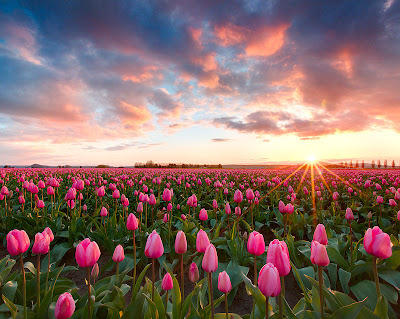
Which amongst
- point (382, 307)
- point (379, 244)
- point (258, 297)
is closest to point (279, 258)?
point (258, 297)

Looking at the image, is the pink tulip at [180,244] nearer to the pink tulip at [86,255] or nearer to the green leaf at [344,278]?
the pink tulip at [86,255]

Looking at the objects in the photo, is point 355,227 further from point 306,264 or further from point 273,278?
point 273,278

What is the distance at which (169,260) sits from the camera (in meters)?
4.22

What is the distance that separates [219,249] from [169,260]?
3.04 feet

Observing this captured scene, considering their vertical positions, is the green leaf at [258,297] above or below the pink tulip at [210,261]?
below

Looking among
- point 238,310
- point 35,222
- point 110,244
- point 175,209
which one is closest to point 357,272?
point 238,310

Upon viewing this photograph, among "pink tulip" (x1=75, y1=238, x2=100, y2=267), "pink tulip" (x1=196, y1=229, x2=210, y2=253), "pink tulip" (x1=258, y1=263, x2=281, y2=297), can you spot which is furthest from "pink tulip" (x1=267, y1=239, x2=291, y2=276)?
"pink tulip" (x1=75, y1=238, x2=100, y2=267)

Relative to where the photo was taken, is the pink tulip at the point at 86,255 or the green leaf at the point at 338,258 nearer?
the pink tulip at the point at 86,255

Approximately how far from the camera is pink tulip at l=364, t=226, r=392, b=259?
1694mm

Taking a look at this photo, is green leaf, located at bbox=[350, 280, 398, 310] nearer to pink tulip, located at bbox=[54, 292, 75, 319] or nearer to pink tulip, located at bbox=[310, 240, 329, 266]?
pink tulip, located at bbox=[310, 240, 329, 266]

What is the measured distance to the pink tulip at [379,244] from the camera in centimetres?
169

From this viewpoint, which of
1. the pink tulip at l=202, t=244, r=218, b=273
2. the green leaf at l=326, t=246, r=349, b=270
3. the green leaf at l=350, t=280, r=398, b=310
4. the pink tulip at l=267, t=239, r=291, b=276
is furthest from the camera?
the green leaf at l=326, t=246, r=349, b=270

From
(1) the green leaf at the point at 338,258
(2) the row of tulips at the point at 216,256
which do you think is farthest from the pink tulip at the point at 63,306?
(1) the green leaf at the point at 338,258

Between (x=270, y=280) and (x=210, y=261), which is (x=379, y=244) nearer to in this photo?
(x=270, y=280)
